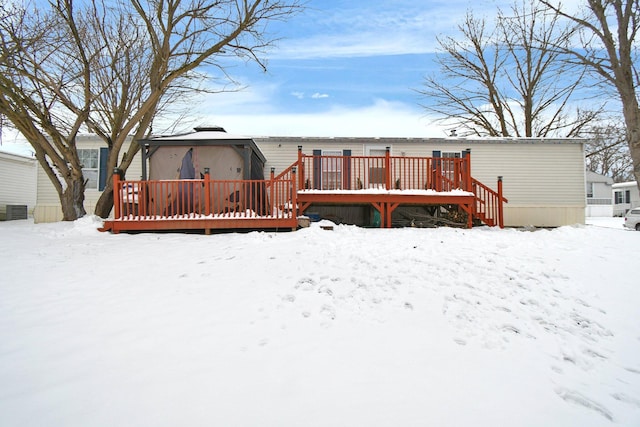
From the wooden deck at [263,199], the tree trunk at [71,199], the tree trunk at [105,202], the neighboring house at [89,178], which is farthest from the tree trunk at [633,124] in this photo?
the neighboring house at [89,178]

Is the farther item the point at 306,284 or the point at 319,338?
the point at 306,284

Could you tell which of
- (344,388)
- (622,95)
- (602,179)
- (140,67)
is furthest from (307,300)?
(602,179)

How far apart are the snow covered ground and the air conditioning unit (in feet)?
43.9

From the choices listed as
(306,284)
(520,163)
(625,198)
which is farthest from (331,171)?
(625,198)

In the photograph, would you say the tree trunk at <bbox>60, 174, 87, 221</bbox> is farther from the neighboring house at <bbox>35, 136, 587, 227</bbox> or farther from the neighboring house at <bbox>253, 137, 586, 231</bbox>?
the neighboring house at <bbox>253, 137, 586, 231</bbox>

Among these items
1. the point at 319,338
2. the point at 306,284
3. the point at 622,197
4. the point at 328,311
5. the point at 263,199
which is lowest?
the point at 319,338

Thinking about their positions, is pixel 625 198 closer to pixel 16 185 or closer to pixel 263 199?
pixel 263 199

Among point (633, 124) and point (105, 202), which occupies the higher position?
point (633, 124)

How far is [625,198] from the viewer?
27.5 m

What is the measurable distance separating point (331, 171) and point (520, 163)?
25.2 feet

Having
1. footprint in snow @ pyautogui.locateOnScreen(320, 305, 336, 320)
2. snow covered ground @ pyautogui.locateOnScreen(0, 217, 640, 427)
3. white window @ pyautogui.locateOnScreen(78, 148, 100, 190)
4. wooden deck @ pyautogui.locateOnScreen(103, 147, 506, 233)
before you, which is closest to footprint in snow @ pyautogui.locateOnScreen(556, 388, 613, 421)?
snow covered ground @ pyautogui.locateOnScreen(0, 217, 640, 427)

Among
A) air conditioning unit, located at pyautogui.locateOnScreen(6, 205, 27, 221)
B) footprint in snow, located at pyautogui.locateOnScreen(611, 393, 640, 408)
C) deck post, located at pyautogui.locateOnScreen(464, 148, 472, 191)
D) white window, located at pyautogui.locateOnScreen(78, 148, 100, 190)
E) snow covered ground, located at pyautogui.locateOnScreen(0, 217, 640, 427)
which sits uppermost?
white window, located at pyautogui.locateOnScreen(78, 148, 100, 190)

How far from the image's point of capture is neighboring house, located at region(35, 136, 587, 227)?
12539 millimetres

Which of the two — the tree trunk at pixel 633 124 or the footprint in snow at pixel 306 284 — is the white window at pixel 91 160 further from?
the tree trunk at pixel 633 124
